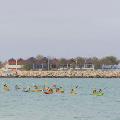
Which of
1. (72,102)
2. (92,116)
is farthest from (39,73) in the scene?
(92,116)

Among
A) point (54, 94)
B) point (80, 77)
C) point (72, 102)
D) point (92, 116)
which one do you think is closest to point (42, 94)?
point (54, 94)

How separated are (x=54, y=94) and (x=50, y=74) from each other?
366 ft

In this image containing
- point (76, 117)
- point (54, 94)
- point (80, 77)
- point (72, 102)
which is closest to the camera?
point (76, 117)

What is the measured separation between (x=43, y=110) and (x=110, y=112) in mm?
5210

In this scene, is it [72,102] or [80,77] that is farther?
[80,77]

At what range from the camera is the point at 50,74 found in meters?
178

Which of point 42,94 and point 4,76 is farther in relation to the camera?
point 4,76

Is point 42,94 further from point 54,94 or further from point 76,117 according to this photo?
point 76,117

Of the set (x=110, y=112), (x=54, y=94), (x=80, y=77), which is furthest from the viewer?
(x=80, y=77)

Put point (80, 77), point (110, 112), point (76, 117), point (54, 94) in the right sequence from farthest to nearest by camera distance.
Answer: point (80, 77), point (54, 94), point (110, 112), point (76, 117)

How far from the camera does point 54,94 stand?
66812 millimetres

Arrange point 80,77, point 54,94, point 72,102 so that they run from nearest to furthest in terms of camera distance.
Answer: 1. point 72,102
2. point 54,94
3. point 80,77

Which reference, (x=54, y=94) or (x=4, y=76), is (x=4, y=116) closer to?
(x=54, y=94)

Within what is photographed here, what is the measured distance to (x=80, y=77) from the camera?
172 metres
